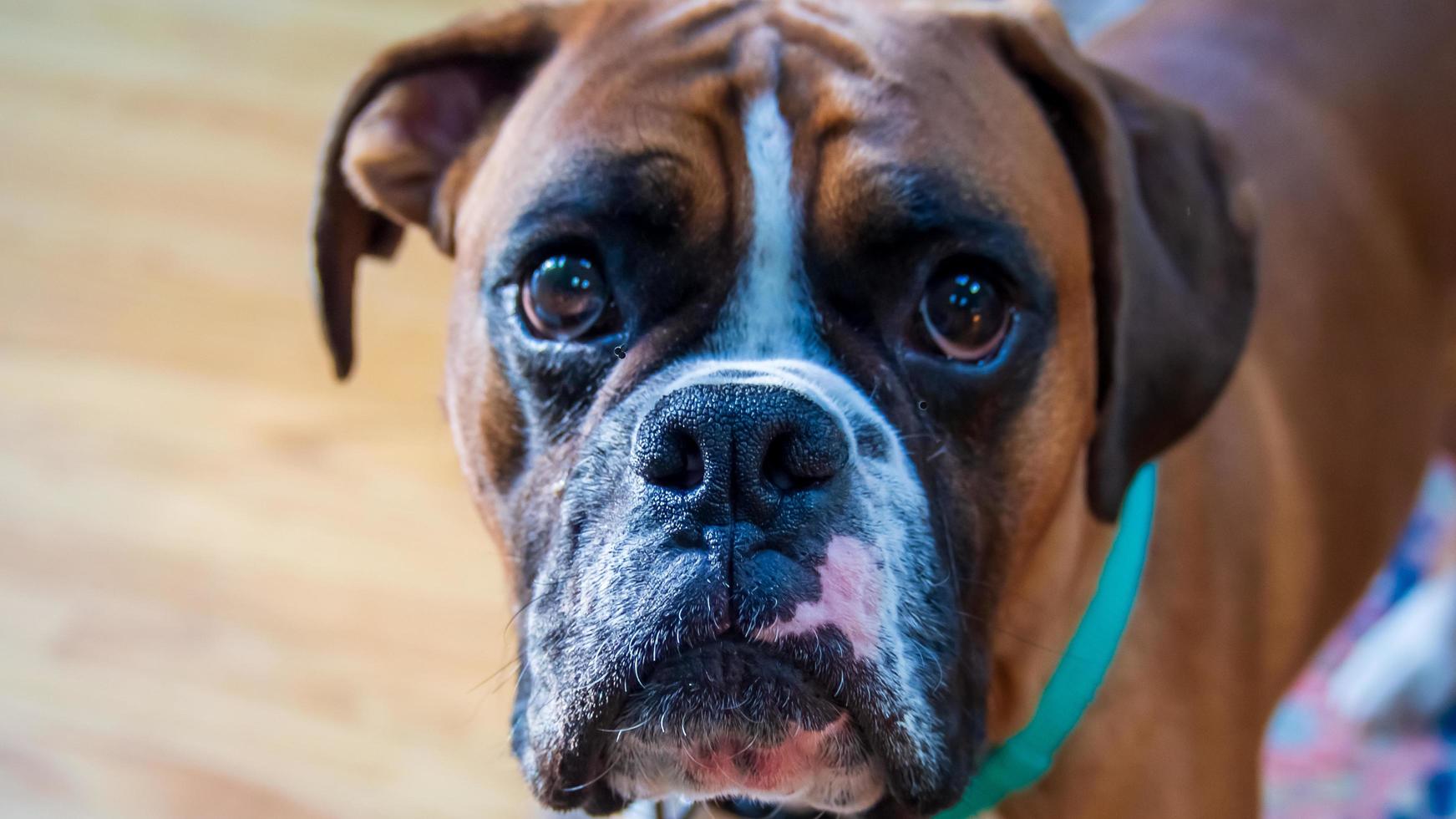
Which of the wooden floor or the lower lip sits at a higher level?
the lower lip

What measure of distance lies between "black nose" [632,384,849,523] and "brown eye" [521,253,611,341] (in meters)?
0.24

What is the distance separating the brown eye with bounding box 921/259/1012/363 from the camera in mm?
1314

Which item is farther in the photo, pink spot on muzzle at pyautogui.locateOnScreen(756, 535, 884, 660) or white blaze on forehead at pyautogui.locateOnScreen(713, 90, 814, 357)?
white blaze on forehead at pyautogui.locateOnScreen(713, 90, 814, 357)

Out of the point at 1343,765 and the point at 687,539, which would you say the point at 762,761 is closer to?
the point at 687,539

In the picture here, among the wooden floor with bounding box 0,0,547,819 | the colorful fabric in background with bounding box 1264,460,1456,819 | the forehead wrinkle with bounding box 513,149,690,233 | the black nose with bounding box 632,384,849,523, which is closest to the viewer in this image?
the black nose with bounding box 632,384,849,523

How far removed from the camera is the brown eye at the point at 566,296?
1.32m

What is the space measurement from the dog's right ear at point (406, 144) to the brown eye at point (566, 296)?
338 millimetres

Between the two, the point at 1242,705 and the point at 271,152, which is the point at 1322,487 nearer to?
the point at 1242,705

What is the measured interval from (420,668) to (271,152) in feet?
6.33

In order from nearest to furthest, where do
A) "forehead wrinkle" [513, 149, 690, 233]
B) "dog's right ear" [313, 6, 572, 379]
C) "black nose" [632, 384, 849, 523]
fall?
"black nose" [632, 384, 849, 523], "forehead wrinkle" [513, 149, 690, 233], "dog's right ear" [313, 6, 572, 379]

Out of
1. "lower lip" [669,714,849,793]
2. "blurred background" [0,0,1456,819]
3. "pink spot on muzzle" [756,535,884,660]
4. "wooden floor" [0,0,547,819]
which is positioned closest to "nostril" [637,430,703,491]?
"pink spot on muzzle" [756,535,884,660]

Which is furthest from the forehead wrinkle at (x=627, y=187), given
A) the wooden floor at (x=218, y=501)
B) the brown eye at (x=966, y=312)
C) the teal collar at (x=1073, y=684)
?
the wooden floor at (x=218, y=501)

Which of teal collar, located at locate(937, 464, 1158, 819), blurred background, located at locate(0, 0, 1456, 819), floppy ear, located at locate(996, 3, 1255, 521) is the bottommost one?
blurred background, located at locate(0, 0, 1456, 819)

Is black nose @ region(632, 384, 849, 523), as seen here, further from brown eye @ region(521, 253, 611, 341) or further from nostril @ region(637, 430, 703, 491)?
brown eye @ region(521, 253, 611, 341)
